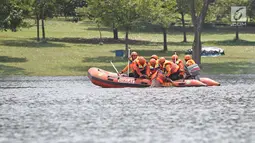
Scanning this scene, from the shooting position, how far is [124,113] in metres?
29.1

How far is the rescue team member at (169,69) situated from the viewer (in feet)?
121

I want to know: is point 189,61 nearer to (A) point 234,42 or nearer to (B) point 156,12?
(B) point 156,12

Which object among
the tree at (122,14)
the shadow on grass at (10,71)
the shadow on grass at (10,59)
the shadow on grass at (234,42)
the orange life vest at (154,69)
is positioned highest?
the tree at (122,14)

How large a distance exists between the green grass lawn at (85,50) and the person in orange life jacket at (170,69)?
41.3ft

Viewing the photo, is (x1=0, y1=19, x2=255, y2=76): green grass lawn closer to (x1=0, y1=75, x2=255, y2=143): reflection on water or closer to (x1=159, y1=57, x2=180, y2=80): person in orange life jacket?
(x1=0, y1=75, x2=255, y2=143): reflection on water

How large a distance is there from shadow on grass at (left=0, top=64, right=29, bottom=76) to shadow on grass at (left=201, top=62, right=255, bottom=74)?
13350 mm

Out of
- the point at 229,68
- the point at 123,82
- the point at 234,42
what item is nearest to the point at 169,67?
the point at 123,82

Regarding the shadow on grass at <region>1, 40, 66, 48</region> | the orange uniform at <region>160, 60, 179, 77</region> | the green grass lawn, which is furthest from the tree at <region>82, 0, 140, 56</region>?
the orange uniform at <region>160, 60, 179, 77</region>

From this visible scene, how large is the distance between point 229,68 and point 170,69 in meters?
16.1

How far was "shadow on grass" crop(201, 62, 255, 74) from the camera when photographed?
166 ft

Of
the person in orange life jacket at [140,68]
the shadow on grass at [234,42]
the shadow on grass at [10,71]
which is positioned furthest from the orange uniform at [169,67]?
the shadow on grass at [234,42]

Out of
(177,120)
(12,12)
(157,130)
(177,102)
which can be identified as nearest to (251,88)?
(177,102)

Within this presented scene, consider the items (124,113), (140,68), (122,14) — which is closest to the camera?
(124,113)

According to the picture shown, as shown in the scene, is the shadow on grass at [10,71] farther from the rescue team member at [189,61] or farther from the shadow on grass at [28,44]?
the shadow on grass at [28,44]
